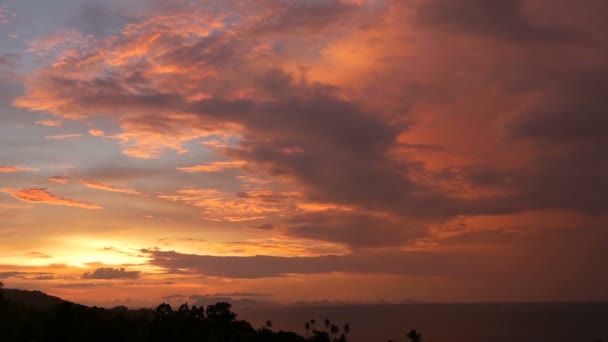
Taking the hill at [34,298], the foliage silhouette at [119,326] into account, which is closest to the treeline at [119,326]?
the foliage silhouette at [119,326]

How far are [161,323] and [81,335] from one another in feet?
54.5

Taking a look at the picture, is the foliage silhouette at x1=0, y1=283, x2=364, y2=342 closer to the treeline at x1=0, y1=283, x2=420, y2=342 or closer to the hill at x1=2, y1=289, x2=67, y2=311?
the treeline at x1=0, y1=283, x2=420, y2=342

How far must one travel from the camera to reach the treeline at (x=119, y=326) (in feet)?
291

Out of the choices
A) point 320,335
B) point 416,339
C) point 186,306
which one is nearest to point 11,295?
point 186,306

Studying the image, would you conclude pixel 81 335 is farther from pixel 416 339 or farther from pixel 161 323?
pixel 416 339

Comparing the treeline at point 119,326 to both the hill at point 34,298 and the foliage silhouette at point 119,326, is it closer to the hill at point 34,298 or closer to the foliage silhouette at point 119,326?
the foliage silhouette at point 119,326

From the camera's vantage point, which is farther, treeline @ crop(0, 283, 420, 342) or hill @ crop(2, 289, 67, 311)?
hill @ crop(2, 289, 67, 311)

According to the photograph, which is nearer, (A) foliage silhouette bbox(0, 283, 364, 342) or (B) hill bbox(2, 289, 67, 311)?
(A) foliage silhouette bbox(0, 283, 364, 342)

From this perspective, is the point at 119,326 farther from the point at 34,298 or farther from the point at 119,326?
the point at 34,298

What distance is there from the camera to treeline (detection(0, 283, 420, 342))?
88.8 metres

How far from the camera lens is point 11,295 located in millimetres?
159125

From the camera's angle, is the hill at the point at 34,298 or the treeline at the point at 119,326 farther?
the hill at the point at 34,298

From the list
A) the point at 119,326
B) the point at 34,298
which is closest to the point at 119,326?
the point at 119,326

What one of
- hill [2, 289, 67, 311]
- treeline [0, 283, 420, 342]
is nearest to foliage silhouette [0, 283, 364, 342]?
treeline [0, 283, 420, 342]
